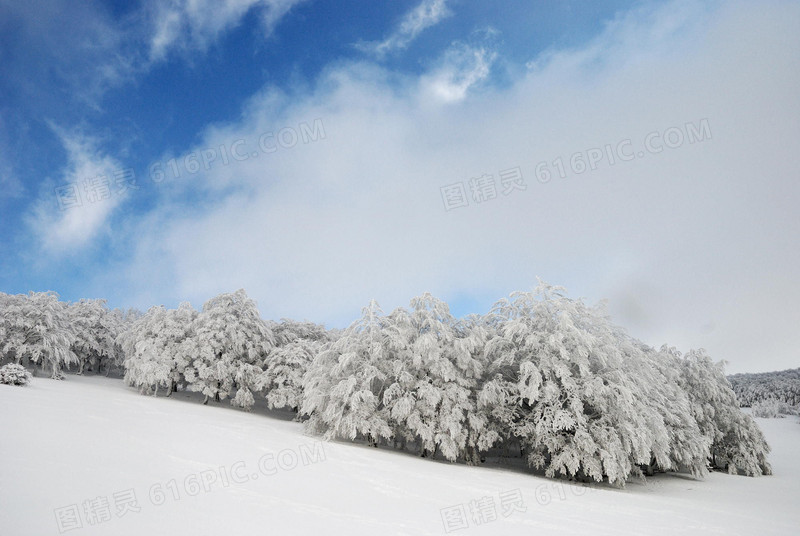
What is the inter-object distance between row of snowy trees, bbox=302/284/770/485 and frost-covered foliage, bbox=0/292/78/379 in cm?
2315

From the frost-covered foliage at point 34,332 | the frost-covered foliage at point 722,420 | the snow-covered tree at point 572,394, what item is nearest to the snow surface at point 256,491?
the snow-covered tree at point 572,394

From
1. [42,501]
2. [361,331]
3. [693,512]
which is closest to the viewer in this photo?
[42,501]

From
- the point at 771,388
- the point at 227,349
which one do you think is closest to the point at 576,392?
the point at 227,349

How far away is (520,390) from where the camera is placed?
17688 millimetres

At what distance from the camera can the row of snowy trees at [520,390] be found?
55.8 ft

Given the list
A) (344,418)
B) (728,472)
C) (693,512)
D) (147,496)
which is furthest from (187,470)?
(728,472)

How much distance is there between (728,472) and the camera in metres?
28.5

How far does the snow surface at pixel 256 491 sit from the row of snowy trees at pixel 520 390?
72.9 inches

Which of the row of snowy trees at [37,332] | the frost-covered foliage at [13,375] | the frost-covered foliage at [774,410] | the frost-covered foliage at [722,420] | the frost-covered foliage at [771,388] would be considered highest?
the row of snowy trees at [37,332]

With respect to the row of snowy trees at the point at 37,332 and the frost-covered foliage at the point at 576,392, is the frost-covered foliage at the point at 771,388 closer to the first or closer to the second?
the frost-covered foliage at the point at 576,392

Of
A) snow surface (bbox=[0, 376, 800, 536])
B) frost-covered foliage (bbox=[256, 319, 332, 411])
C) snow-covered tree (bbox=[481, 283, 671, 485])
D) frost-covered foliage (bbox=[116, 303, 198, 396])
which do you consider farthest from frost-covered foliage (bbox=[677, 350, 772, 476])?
frost-covered foliage (bbox=[116, 303, 198, 396])

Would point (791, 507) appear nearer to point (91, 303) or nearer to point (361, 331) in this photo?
point (361, 331)

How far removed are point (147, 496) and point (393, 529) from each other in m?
4.75

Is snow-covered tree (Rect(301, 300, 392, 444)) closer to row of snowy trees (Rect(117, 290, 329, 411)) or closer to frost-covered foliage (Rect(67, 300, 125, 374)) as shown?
row of snowy trees (Rect(117, 290, 329, 411))
